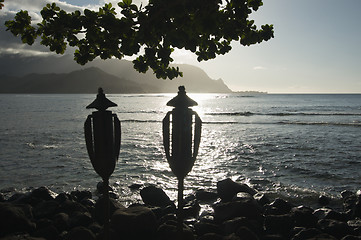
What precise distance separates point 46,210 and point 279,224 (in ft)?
17.4

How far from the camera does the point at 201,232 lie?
5613mm

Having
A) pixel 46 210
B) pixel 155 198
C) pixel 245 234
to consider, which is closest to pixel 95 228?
pixel 46 210

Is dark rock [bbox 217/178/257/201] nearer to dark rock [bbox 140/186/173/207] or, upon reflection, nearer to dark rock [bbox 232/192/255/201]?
dark rock [bbox 232/192/255/201]

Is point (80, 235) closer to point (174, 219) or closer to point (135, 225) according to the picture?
point (135, 225)

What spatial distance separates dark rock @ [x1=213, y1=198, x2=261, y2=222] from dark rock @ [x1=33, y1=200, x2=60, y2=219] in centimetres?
378

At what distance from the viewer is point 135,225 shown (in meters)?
5.00

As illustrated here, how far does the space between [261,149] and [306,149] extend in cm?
260

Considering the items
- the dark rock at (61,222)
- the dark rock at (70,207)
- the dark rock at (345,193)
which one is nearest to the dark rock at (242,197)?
the dark rock at (345,193)

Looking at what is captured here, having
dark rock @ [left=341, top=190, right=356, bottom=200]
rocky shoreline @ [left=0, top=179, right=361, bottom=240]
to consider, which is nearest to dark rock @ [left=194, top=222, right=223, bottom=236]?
rocky shoreline @ [left=0, top=179, right=361, bottom=240]

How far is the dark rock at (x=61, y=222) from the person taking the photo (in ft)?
19.2

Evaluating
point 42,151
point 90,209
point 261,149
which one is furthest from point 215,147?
point 90,209

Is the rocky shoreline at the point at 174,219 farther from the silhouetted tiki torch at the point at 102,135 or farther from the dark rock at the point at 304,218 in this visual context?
the silhouetted tiki torch at the point at 102,135

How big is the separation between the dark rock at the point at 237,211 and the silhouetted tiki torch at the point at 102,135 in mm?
3175

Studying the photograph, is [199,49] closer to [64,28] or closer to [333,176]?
[64,28]
